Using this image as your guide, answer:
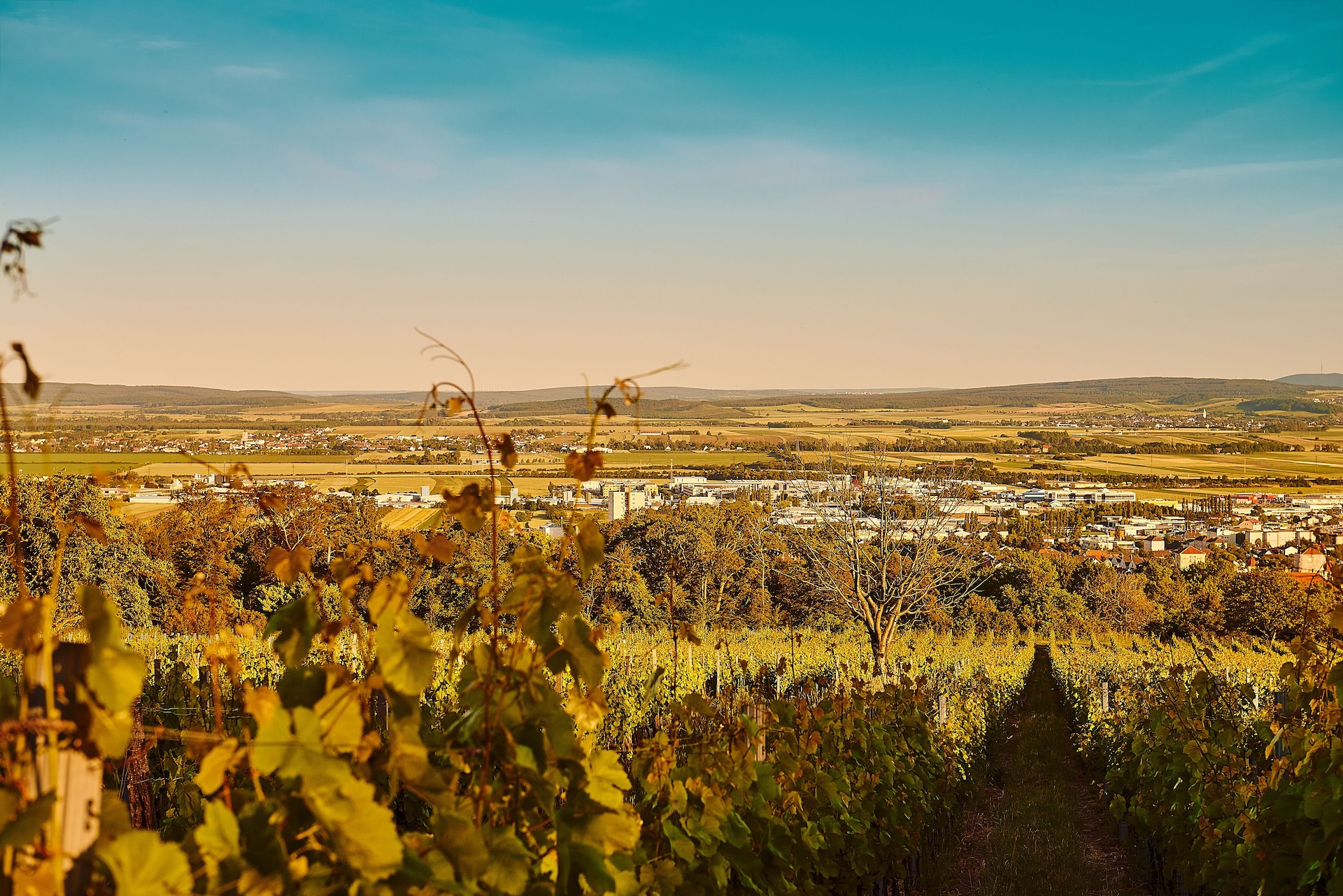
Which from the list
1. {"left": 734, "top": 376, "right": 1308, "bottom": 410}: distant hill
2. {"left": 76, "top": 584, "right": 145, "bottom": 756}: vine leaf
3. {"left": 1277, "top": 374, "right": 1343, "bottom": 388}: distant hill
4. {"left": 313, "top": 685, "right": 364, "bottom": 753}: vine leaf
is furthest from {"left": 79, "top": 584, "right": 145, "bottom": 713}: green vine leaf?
{"left": 1277, "top": 374, "right": 1343, "bottom": 388}: distant hill

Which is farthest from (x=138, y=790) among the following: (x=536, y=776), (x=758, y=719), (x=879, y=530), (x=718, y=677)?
(x=879, y=530)

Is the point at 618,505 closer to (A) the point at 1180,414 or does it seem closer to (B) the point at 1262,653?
(B) the point at 1262,653

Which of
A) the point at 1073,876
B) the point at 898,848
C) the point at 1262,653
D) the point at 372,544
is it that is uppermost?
the point at 372,544

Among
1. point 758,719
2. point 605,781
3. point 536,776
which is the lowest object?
point 758,719

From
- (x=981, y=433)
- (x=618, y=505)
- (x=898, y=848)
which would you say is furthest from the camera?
(x=981, y=433)

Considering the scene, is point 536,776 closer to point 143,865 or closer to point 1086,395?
point 143,865

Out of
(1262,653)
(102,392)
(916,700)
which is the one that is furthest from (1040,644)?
(102,392)

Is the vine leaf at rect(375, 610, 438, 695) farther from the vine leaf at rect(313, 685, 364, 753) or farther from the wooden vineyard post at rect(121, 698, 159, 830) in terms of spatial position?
the wooden vineyard post at rect(121, 698, 159, 830)
